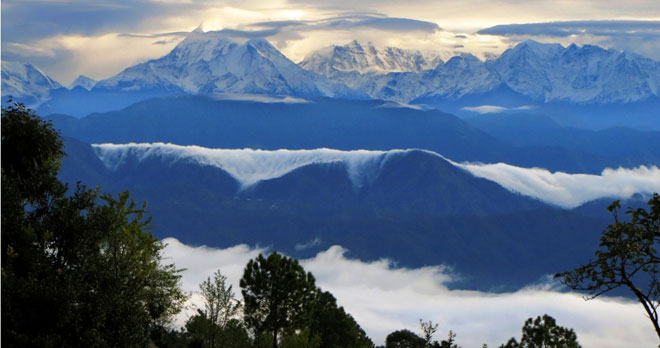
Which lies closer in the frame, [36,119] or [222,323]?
[36,119]

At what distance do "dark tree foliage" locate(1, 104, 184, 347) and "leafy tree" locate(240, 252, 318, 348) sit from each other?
1422 inches

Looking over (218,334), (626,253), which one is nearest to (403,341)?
(218,334)

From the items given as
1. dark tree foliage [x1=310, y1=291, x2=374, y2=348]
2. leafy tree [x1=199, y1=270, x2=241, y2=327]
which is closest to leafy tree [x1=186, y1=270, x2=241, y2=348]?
leafy tree [x1=199, y1=270, x2=241, y2=327]

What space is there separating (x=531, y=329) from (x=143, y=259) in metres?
61.0

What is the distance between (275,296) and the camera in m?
70.5

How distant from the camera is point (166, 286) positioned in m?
42.3

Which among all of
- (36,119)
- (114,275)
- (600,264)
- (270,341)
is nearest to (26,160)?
(36,119)

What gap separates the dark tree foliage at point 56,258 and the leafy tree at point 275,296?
118 feet

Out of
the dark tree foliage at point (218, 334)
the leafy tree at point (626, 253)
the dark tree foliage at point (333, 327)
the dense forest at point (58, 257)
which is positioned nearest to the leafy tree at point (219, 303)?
the dark tree foliage at point (218, 334)

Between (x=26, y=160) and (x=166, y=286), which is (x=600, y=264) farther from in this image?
(x=166, y=286)

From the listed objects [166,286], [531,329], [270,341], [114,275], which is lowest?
[114,275]

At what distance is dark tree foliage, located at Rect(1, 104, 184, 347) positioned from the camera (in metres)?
29.1

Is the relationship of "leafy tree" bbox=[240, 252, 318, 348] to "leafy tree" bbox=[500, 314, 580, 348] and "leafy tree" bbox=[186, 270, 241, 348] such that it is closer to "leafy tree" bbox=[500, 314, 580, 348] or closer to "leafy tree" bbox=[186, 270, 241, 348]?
"leafy tree" bbox=[186, 270, 241, 348]

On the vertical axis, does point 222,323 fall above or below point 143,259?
above
